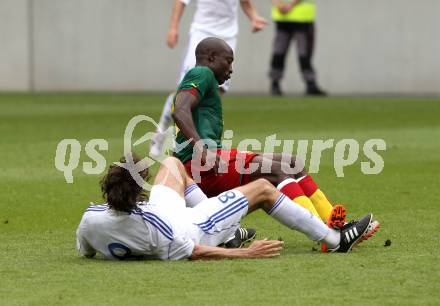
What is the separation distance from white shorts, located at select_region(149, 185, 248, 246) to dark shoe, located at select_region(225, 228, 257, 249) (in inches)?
15.0

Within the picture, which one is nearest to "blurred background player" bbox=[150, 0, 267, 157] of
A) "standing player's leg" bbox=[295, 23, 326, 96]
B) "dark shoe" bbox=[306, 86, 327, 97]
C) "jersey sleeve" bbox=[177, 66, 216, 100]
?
"jersey sleeve" bbox=[177, 66, 216, 100]

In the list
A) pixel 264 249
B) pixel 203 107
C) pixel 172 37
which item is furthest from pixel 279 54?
pixel 264 249

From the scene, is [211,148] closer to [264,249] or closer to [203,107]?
[203,107]

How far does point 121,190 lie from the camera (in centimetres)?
777

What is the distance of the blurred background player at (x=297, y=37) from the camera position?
26969 mm

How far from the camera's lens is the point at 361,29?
27.8m

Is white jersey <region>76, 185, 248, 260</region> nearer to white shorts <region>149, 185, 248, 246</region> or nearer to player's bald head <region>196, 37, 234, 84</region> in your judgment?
white shorts <region>149, 185, 248, 246</region>

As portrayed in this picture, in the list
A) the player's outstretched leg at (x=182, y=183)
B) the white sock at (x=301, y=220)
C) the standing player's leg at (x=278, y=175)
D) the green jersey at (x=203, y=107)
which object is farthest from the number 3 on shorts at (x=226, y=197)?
the green jersey at (x=203, y=107)

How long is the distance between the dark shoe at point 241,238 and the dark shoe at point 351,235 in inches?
26.1

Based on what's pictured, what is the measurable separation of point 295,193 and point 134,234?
144cm

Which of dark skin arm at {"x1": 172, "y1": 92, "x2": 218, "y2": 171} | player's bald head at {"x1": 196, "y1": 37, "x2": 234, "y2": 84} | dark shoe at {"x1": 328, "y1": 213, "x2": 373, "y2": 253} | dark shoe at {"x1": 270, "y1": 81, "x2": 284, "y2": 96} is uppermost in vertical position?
player's bald head at {"x1": 196, "y1": 37, "x2": 234, "y2": 84}

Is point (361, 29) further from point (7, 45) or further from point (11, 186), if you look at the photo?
point (11, 186)

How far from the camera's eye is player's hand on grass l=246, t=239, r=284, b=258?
8094 millimetres

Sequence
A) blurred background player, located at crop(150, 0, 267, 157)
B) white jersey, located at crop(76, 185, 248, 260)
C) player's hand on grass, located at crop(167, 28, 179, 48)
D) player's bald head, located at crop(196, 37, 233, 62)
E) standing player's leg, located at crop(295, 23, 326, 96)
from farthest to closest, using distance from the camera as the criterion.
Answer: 1. standing player's leg, located at crop(295, 23, 326, 96)
2. blurred background player, located at crop(150, 0, 267, 157)
3. player's hand on grass, located at crop(167, 28, 179, 48)
4. player's bald head, located at crop(196, 37, 233, 62)
5. white jersey, located at crop(76, 185, 248, 260)
